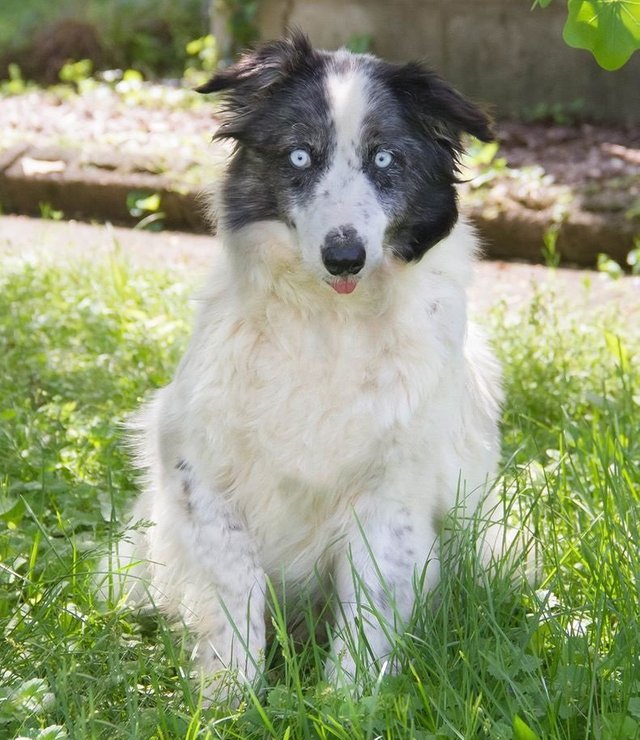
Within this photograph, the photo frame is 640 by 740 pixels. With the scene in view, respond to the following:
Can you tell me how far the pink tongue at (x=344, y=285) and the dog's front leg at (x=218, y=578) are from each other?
0.58m

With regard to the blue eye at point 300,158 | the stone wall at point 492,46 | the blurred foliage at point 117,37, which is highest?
the blue eye at point 300,158

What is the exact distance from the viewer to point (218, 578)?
9.19ft

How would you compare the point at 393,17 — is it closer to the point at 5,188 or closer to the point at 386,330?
the point at 5,188

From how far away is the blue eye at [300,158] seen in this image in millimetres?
2697

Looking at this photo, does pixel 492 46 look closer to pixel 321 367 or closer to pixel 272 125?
pixel 272 125

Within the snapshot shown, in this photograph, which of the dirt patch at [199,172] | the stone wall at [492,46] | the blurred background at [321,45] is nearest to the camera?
the dirt patch at [199,172]

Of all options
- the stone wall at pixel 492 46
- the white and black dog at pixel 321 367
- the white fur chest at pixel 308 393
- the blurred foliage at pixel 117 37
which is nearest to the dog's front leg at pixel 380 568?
the white and black dog at pixel 321 367

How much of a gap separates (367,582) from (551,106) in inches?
215

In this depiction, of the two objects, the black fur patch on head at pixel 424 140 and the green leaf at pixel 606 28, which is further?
the black fur patch on head at pixel 424 140

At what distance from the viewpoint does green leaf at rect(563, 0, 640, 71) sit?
2.26 meters

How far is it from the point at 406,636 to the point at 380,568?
205 mm

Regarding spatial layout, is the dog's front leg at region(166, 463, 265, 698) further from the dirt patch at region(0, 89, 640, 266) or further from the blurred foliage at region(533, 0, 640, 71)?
the dirt patch at region(0, 89, 640, 266)

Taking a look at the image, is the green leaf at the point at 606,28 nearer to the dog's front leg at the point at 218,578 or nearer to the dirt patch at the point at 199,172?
the dog's front leg at the point at 218,578

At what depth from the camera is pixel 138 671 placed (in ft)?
8.48
